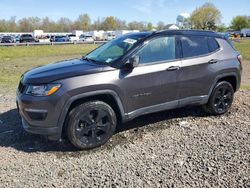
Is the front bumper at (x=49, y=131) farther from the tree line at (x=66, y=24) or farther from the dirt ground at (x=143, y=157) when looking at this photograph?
the tree line at (x=66, y=24)

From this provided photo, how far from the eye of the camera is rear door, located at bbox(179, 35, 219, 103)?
4.92 meters

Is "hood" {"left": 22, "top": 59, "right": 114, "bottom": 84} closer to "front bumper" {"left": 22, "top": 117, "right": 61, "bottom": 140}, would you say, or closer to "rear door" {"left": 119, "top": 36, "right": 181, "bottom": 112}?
"rear door" {"left": 119, "top": 36, "right": 181, "bottom": 112}

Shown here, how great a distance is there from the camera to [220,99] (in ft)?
18.3

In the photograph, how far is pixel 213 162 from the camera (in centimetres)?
379

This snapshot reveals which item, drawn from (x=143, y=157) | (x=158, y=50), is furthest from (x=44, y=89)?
(x=158, y=50)

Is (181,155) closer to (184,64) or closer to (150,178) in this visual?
(150,178)

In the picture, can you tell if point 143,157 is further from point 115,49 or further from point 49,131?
point 115,49

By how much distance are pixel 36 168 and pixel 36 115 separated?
74 centimetres

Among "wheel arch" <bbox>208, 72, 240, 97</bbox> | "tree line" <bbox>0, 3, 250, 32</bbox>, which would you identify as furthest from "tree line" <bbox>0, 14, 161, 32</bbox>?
"wheel arch" <bbox>208, 72, 240, 97</bbox>

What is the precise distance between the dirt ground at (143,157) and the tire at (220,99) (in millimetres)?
222

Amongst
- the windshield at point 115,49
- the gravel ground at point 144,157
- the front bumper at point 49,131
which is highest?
the windshield at point 115,49

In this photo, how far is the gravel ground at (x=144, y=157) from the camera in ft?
11.2

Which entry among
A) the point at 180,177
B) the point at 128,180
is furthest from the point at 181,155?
the point at 128,180

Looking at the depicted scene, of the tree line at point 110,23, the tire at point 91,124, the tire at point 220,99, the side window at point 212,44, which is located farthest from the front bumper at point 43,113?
the tree line at point 110,23
